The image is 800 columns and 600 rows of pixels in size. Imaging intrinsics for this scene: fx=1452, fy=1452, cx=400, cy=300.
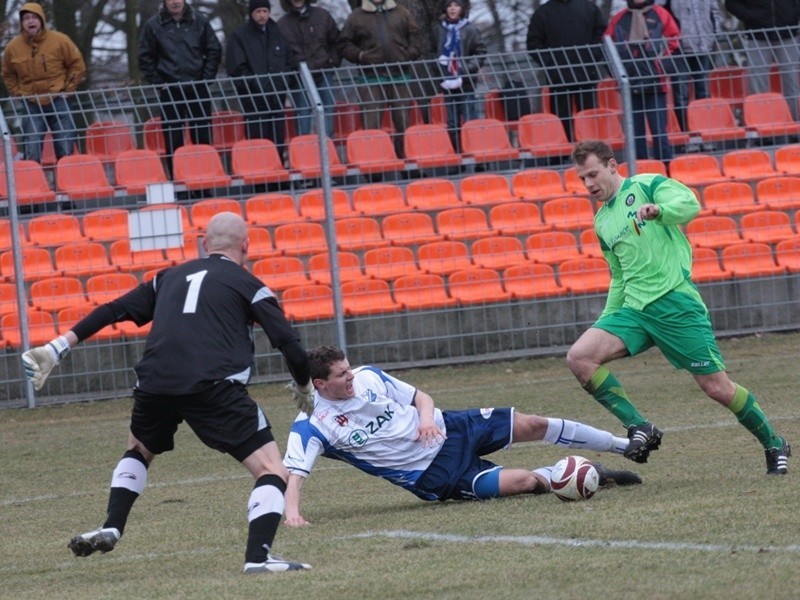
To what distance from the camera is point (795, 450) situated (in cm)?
836

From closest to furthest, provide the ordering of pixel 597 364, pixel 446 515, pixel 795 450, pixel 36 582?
pixel 36 582 < pixel 446 515 < pixel 597 364 < pixel 795 450

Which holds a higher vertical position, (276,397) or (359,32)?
(359,32)

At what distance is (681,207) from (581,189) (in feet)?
26.3

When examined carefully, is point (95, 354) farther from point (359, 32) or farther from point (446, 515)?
point (446, 515)

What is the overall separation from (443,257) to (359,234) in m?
0.90

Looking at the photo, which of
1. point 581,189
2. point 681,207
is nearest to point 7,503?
point 681,207

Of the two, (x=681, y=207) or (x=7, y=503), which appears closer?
(x=681, y=207)

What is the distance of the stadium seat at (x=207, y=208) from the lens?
14.6m

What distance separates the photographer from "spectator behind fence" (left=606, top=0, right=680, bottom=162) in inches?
589

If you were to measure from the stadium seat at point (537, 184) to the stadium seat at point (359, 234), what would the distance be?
1.55 m

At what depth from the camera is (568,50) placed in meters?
15.1

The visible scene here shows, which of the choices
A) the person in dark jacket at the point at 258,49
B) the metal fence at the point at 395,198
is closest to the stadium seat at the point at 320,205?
the metal fence at the point at 395,198

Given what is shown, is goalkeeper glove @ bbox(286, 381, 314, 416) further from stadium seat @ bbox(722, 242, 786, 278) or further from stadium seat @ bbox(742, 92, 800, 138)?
stadium seat @ bbox(742, 92, 800, 138)

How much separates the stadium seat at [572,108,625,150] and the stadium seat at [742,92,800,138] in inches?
66.9
